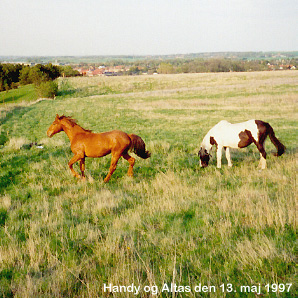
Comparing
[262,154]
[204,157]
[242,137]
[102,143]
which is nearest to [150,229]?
[102,143]

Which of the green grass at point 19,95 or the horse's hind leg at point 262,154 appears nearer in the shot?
the horse's hind leg at point 262,154

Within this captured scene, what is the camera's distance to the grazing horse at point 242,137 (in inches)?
352

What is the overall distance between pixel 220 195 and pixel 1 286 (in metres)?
4.73

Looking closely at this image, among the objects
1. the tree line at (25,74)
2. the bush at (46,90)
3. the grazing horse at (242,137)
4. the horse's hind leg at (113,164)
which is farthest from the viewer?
the tree line at (25,74)

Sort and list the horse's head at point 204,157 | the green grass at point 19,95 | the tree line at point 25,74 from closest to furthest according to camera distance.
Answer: the horse's head at point 204,157
the green grass at point 19,95
the tree line at point 25,74

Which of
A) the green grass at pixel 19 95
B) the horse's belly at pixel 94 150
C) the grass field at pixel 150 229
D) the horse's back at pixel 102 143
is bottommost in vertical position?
the grass field at pixel 150 229

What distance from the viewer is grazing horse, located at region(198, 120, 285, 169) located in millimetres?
8938

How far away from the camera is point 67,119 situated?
8703 mm

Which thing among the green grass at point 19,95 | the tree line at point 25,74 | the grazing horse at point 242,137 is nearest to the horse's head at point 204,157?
the grazing horse at point 242,137

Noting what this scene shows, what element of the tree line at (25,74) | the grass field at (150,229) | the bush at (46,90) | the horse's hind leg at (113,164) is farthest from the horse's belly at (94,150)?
the tree line at (25,74)

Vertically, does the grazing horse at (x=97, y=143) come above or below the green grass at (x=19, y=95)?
below

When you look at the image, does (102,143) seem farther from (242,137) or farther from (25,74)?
(25,74)

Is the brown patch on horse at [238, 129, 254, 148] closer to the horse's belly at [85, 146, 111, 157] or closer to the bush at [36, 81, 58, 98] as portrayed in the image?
the horse's belly at [85, 146, 111, 157]

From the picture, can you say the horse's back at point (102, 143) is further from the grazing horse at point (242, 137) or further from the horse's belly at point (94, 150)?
the grazing horse at point (242, 137)
